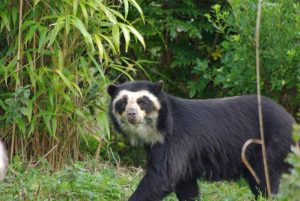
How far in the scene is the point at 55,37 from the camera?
7.79 metres

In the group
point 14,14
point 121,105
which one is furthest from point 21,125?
point 121,105

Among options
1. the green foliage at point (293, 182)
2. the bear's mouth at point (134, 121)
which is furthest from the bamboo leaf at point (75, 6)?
the green foliage at point (293, 182)

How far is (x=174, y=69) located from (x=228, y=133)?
3.31 metres

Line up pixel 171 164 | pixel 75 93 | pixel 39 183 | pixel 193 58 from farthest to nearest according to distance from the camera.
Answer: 1. pixel 193 58
2. pixel 75 93
3. pixel 39 183
4. pixel 171 164

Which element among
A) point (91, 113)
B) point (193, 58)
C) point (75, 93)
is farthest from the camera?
point (193, 58)

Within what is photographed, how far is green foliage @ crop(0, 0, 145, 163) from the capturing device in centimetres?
789

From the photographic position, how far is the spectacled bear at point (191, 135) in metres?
6.91

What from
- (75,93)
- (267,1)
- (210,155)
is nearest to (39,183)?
(75,93)

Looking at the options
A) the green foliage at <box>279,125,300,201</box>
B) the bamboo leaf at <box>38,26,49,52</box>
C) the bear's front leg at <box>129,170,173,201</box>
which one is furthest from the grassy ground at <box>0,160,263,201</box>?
the green foliage at <box>279,125,300,201</box>

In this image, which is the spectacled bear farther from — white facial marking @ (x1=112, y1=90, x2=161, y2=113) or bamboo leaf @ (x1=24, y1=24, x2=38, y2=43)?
bamboo leaf @ (x1=24, y1=24, x2=38, y2=43)

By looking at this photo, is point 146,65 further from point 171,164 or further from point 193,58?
point 171,164

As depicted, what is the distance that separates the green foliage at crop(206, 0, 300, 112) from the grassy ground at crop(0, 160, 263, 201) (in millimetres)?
1123

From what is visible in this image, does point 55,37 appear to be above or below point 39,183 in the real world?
above

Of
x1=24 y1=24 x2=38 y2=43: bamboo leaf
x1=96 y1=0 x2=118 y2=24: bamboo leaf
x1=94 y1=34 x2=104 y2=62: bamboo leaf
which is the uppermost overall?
x1=96 y1=0 x2=118 y2=24: bamboo leaf
